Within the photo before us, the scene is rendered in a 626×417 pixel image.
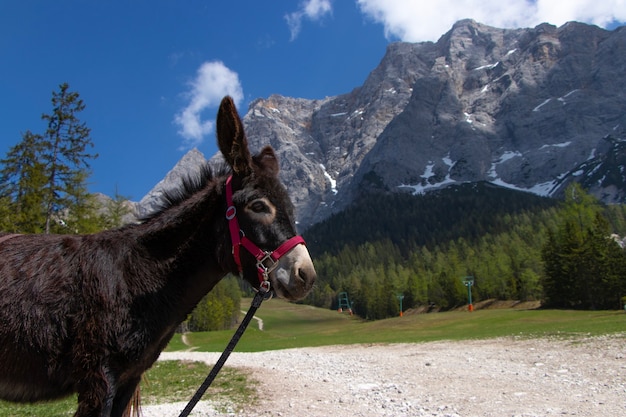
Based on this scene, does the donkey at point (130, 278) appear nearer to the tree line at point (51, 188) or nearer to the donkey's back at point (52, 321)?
the donkey's back at point (52, 321)

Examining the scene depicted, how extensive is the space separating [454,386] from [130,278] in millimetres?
10120

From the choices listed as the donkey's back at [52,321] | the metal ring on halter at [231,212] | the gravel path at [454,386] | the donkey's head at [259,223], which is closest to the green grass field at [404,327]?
the gravel path at [454,386]

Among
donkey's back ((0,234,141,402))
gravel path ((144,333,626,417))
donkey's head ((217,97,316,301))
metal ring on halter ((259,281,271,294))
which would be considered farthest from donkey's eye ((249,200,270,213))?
gravel path ((144,333,626,417))

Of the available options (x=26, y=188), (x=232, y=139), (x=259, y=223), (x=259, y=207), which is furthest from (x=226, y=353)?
(x=26, y=188)

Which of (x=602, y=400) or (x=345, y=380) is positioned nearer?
(x=602, y=400)

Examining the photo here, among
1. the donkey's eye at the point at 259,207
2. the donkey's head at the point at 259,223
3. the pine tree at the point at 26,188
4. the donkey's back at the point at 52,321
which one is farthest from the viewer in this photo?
the pine tree at the point at 26,188

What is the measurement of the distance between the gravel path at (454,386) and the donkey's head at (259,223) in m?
6.47

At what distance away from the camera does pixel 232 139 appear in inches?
130

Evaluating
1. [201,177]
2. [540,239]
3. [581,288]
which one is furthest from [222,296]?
[201,177]

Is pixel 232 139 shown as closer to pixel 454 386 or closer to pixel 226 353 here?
pixel 226 353

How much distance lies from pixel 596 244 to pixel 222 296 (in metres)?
70.9

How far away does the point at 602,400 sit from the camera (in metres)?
8.46

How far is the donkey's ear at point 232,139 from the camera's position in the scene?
320 cm

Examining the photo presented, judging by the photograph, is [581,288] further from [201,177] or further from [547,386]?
[201,177]
